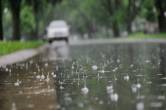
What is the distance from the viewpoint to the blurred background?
51.6 meters

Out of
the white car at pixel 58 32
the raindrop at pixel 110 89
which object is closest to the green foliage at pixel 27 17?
the white car at pixel 58 32

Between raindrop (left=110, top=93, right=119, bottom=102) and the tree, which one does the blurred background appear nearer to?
the tree

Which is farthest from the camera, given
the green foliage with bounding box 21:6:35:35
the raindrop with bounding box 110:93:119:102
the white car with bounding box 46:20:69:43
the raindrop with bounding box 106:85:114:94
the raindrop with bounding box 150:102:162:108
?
the green foliage with bounding box 21:6:35:35

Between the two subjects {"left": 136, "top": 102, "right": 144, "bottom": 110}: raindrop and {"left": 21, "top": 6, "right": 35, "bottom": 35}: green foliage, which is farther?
{"left": 21, "top": 6, "right": 35, "bottom": 35}: green foliage

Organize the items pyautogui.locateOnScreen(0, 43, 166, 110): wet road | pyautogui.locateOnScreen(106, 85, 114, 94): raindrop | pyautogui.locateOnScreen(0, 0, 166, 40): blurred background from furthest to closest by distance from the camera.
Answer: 1. pyautogui.locateOnScreen(0, 0, 166, 40): blurred background
2. pyautogui.locateOnScreen(106, 85, 114, 94): raindrop
3. pyautogui.locateOnScreen(0, 43, 166, 110): wet road

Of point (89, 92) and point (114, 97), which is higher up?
point (89, 92)

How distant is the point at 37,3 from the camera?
188 feet

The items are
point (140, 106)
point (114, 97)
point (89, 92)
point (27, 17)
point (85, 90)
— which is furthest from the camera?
point (27, 17)

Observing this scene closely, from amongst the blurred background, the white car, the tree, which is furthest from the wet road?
the tree

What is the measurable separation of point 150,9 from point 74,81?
A: 6473 cm

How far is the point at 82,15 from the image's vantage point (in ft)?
406

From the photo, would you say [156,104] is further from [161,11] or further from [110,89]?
[161,11]

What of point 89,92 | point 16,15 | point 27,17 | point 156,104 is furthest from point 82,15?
point 156,104

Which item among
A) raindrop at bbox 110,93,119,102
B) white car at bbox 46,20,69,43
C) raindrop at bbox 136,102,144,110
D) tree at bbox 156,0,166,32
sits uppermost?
tree at bbox 156,0,166,32
